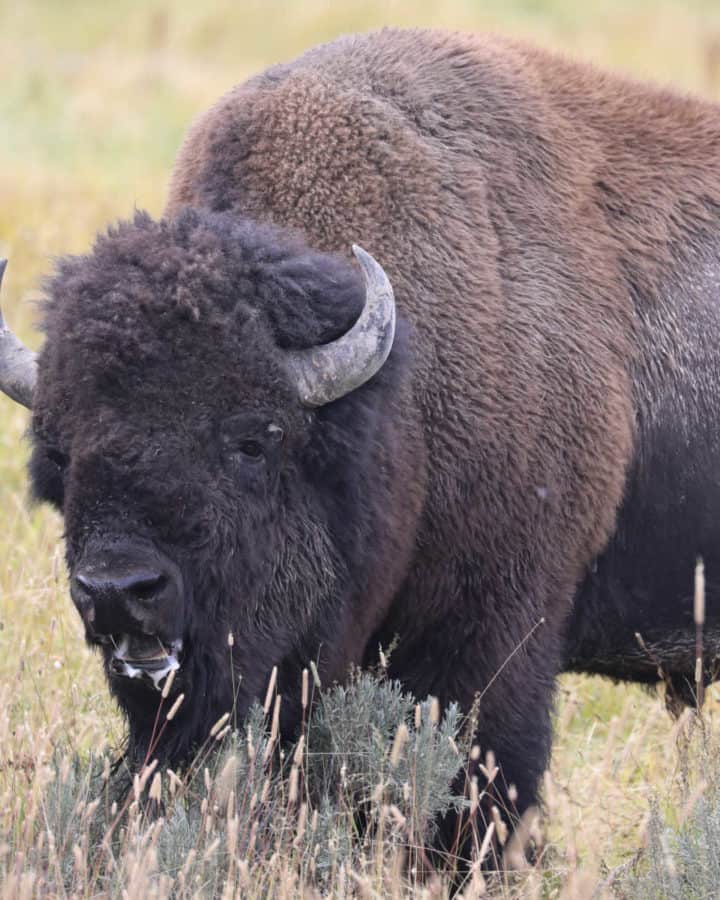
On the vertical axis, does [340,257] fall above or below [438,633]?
above

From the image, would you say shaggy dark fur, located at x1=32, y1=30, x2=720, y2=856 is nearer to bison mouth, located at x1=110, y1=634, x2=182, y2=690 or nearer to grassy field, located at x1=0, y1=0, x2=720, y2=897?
bison mouth, located at x1=110, y1=634, x2=182, y2=690

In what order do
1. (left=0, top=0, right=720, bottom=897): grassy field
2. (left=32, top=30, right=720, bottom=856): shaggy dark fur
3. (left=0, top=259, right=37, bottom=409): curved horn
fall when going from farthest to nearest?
(left=0, top=0, right=720, bottom=897): grassy field
(left=0, top=259, right=37, bottom=409): curved horn
(left=32, top=30, right=720, bottom=856): shaggy dark fur

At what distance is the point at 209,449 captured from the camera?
11.1 feet

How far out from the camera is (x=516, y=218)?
414 centimetres

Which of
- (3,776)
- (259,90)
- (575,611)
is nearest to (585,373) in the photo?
(575,611)

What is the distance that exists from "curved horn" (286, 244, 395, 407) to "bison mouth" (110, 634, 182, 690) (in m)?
0.72

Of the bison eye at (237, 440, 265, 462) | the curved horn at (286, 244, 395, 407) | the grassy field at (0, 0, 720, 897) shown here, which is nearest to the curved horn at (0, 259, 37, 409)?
the grassy field at (0, 0, 720, 897)

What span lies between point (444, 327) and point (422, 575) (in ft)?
2.34

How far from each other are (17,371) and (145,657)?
886 mm

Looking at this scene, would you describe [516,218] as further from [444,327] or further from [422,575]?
[422,575]

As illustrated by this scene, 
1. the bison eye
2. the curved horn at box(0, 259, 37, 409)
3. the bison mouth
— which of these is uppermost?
the curved horn at box(0, 259, 37, 409)

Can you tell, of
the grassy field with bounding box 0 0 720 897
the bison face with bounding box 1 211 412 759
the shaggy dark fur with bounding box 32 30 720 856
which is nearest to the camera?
the bison face with bounding box 1 211 412 759

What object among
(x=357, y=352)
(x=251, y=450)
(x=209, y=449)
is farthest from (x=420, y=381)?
(x=209, y=449)

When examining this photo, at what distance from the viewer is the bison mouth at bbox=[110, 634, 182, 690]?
332 cm
